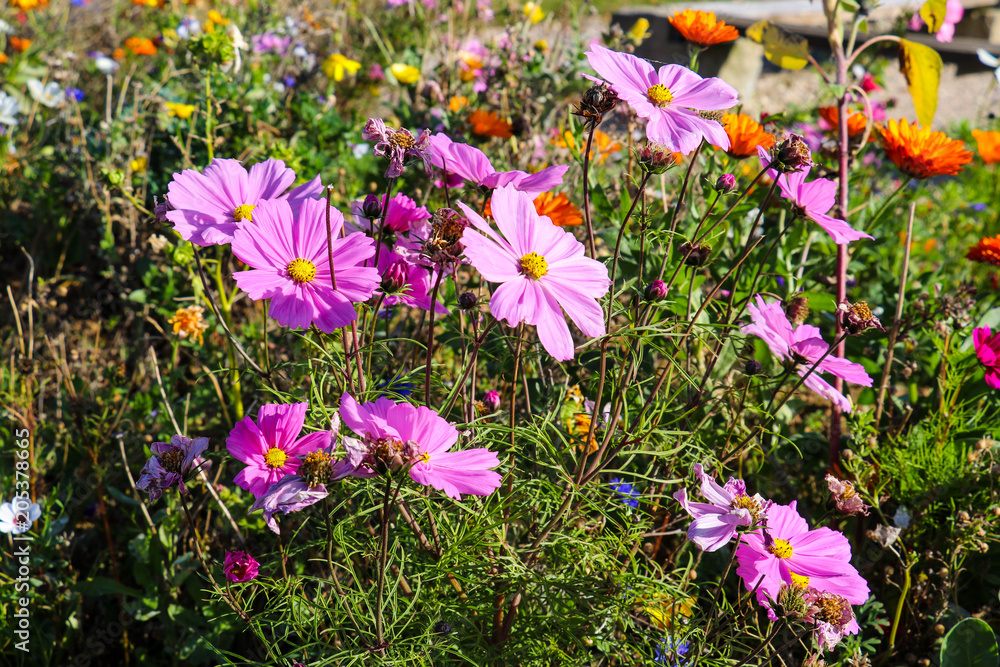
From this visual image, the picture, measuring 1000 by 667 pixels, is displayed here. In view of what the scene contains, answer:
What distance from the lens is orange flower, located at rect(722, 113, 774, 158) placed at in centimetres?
113

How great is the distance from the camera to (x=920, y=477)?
128 cm

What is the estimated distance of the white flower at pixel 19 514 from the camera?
3.98 ft

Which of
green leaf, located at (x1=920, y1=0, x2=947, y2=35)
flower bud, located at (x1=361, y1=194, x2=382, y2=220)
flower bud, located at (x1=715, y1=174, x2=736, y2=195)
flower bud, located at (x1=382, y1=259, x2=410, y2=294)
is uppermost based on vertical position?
green leaf, located at (x1=920, y1=0, x2=947, y2=35)

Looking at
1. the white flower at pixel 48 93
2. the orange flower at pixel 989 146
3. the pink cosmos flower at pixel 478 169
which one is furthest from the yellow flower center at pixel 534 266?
the white flower at pixel 48 93

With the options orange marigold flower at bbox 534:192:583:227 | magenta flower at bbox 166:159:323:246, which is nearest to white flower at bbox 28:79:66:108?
magenta flower at bbox 166:159:323:246

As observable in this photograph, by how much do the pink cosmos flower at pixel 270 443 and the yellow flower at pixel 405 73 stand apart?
4.83 feet

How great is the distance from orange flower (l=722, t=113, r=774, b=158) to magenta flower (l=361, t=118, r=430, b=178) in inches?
22.7

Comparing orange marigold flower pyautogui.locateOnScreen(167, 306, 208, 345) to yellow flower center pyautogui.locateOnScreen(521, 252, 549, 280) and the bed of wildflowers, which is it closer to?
the bed of wildflowers

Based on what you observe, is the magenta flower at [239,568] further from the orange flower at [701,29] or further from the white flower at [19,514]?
the orange flower at [701,29]

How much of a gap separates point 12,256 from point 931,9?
2544mm

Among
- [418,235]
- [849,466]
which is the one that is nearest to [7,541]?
[418,235]

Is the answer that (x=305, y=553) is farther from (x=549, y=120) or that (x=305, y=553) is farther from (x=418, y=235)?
(x=549, y=120)

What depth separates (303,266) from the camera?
0.74 metres

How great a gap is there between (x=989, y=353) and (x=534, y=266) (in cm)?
94
